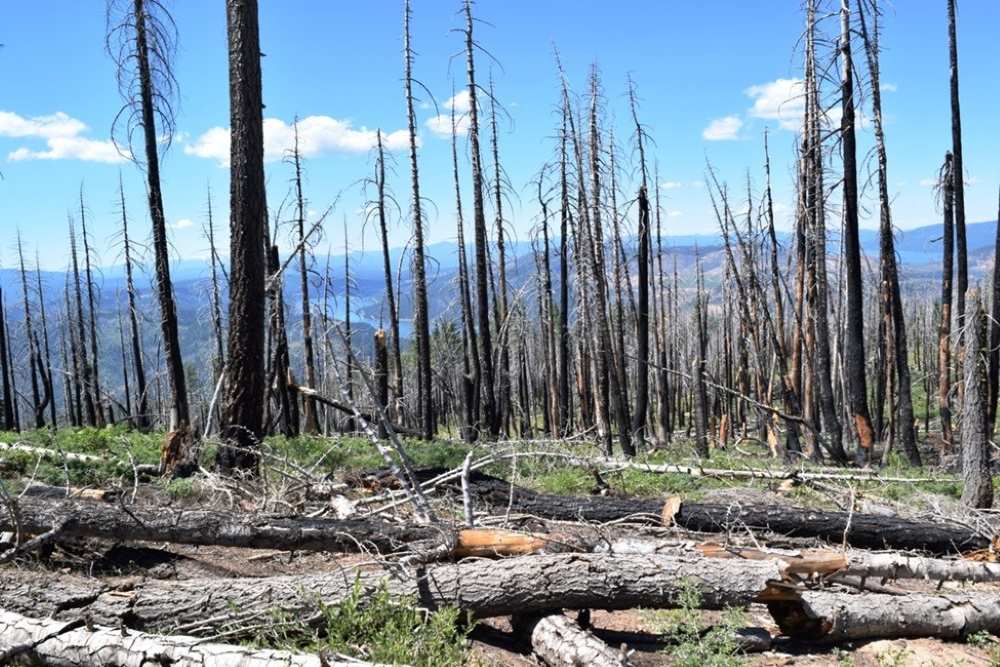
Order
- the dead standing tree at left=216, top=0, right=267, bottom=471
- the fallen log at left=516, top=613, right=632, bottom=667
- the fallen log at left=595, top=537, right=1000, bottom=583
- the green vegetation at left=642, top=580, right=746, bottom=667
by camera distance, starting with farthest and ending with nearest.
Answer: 1. the dead standing tree at left=216, top=0, right=267, bottom=471
2. the fallen log at left=595, top=537, right=1000, bottom=583
3. the fallen log at left=516, top=613, right=632, bottom=667
4. the green vegetation at left=642, top=580, right=746, bottom=667

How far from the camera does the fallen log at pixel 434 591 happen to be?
15.1ft

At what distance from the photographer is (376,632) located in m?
Result: 4.38

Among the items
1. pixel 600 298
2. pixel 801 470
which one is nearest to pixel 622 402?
pixel 600 298

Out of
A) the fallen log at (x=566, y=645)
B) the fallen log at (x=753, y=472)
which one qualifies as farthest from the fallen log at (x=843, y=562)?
the fallen log at (x=753, y=472)

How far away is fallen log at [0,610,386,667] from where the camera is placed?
397 centimetres

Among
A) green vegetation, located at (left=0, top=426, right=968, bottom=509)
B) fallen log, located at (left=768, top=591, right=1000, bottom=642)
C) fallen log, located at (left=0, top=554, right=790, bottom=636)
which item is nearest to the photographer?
fallen log, located at (left=0, top=554, right=790, bottom=636)

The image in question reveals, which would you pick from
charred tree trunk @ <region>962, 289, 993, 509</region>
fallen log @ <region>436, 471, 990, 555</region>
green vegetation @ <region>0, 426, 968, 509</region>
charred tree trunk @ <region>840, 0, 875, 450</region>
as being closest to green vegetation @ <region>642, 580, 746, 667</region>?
fallen log @ <region>436, 471, 990, 555</region>

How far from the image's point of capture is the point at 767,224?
18.4 meters

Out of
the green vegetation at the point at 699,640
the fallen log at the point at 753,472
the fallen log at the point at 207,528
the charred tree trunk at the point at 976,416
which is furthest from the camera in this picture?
the fallen log at the point at 753,472

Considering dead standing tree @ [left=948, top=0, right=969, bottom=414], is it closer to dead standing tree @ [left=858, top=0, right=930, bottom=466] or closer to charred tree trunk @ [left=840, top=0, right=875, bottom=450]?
dead standing tree @ [left=858, top=0, right=930, bottom=466]

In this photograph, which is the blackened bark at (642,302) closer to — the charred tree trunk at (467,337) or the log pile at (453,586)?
the charred tree trunk at (467,337)

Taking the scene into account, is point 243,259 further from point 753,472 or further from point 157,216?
point 753,472

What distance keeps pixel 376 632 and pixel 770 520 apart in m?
4.65

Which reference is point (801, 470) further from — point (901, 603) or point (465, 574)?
point (465, 574)
